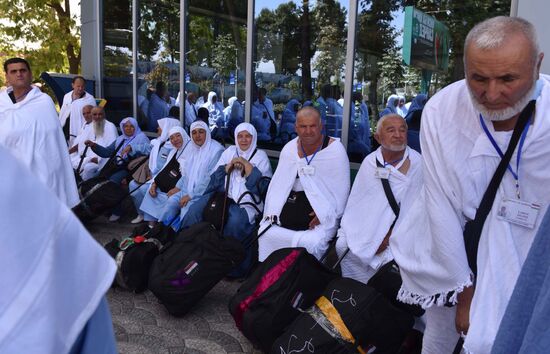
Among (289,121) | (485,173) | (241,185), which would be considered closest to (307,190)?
(241,185)

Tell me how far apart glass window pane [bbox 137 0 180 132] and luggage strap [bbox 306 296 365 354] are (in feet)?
16.5

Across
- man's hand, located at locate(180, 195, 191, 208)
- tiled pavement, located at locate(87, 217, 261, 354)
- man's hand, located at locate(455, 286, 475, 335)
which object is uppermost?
man's hand, located at locate(455, 286, 475, 335)

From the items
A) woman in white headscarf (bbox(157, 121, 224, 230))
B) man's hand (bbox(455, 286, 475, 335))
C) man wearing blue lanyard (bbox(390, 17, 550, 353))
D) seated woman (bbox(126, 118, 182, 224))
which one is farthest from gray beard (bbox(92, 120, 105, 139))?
man's hand (bbox(455, 286, 475, 335))

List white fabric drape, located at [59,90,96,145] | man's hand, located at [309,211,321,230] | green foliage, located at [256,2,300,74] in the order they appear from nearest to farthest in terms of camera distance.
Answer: man's hand, located at [309,211,321,230] < green foliage, located at [256,2,300,74] < white fabric drape, located at [59,90,96,145]

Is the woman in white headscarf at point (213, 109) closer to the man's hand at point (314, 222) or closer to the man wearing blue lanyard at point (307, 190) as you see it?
the man wearing blue lanyard at point (307, 190)

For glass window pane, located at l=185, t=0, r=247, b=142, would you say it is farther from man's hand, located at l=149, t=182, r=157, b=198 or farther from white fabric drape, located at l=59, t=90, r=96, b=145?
white fabric drape, located at l=59, t=90, r=96, b=145

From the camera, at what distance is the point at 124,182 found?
624cm

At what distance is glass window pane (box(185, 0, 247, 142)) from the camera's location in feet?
21.0

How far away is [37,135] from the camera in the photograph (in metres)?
3.86

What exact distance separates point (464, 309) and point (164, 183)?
4.20 meters

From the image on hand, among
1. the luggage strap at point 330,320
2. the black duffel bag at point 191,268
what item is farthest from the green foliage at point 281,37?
the luggage strap at point 330,320

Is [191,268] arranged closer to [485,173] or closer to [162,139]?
[485,173]

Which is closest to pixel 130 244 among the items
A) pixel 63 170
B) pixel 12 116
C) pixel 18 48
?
pixel 63 170

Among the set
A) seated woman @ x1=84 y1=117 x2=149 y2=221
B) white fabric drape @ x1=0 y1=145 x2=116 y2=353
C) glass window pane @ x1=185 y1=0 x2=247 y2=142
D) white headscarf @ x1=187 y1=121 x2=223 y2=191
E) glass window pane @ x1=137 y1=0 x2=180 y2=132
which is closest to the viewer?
white fabric drape @ x1=0 y1=145 x2=116 y2=353
